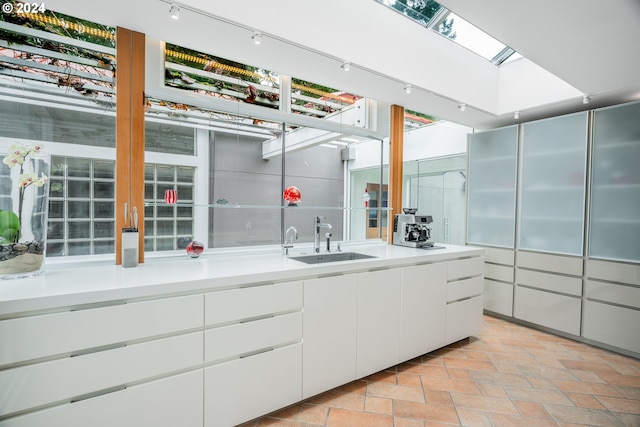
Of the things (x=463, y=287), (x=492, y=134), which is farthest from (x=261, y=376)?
(x=492, y=134)

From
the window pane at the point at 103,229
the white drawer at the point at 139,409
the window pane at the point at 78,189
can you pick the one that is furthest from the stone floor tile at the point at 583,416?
the window pane at the point at 78,189

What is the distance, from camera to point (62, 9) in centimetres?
173

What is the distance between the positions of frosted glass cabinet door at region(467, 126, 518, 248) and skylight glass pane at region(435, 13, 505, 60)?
3.09 feet

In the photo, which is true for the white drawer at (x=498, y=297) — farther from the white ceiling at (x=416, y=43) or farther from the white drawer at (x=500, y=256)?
the white ceiling at (x=416, y=43)

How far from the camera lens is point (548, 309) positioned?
11.0ft

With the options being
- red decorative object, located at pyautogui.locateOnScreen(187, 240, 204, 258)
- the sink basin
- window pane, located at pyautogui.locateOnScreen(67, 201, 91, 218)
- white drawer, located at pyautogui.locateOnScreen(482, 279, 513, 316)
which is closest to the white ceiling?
window pane, located at pyautogui.locateOnScreen(67, 201, 91, 218)

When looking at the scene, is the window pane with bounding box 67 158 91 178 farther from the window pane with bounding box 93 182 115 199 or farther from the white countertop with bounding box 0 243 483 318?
the white countertop with bounding box 0 243 483 318

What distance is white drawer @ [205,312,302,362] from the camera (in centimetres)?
166

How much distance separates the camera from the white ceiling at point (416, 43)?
1797 mm

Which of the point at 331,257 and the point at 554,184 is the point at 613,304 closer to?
the point at 554,184

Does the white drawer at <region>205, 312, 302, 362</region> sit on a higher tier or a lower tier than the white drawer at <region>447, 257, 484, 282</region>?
lower

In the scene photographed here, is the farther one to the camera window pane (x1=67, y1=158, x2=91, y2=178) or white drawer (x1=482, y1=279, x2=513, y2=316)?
white drawer (x1=482, y1=279, x2=513, y2=316)

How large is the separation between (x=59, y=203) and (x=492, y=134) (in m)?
4.45

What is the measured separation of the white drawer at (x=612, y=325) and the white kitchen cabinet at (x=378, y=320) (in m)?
2.17
